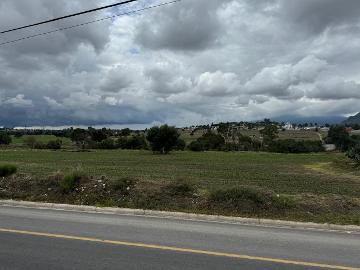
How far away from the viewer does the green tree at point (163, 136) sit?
8269cm

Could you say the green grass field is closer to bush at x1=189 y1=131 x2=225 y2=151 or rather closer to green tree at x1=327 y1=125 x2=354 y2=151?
bush at x1=189 y1=131 x2=225 y2=151

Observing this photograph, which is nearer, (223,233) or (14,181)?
(223,233)

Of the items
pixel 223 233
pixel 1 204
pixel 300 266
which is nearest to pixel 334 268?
pixel 300 266

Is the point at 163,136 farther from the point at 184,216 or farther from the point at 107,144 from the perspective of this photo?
the point at 184,216

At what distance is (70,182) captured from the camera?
1512 centimetres

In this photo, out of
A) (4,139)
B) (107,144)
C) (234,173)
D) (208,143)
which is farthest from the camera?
(4,139)

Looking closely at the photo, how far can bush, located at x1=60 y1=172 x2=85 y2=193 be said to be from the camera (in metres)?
15.0

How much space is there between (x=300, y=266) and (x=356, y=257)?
131 cm

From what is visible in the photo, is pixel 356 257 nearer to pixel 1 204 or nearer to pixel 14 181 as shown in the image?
pixel 1 204

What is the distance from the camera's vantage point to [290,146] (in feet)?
325

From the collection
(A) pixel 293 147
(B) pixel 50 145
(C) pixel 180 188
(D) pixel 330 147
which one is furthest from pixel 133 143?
(C) pixel 180 188

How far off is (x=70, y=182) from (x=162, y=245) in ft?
24.2

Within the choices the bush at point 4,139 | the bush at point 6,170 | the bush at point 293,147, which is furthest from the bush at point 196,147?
the bush at point 6,170

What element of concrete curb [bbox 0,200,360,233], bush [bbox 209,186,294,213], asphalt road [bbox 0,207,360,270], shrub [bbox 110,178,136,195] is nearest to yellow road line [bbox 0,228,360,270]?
asphalt road [bbox 0,207,360,270]
